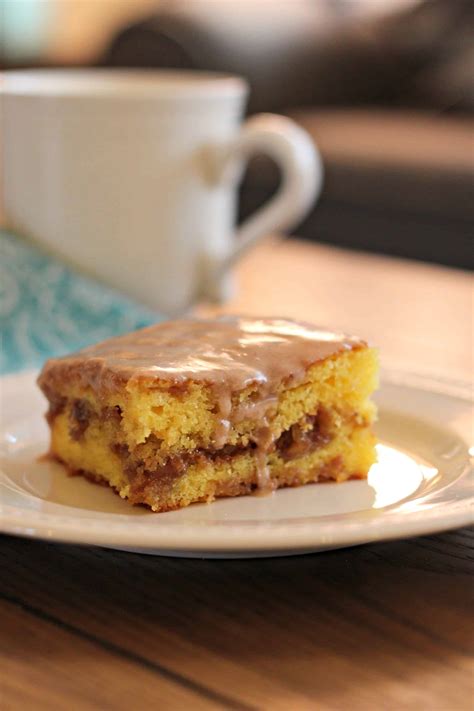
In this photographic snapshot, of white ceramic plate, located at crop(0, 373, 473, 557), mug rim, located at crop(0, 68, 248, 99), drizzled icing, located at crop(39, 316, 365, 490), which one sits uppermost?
mug rim, located at crop(0, 68, 248, 99)

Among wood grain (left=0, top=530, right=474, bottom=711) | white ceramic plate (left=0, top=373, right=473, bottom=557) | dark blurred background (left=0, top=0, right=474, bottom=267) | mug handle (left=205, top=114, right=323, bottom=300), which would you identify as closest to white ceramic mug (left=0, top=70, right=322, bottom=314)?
mug handle (left=205, top=114, right=323, bottom=300)

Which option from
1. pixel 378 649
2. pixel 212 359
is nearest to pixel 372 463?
pixel 212 359

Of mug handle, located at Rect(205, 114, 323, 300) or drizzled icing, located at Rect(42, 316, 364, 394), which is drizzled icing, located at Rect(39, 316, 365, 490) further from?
mug handle, located at Rect(205, 114, 323, 300)

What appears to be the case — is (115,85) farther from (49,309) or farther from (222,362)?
(222,362)

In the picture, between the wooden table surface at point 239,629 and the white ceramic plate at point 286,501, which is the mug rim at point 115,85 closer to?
the white ceramic plate at point 286,501

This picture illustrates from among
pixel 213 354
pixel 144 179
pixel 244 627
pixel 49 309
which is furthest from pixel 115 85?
pixel 244 627

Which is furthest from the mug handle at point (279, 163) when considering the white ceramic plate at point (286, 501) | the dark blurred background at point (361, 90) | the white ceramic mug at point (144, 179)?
the dark blurred background at point (361, 90)

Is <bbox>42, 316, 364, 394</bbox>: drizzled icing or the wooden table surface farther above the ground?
<bbox>42, 316, 364, 394</bbox>: drizzled icing
